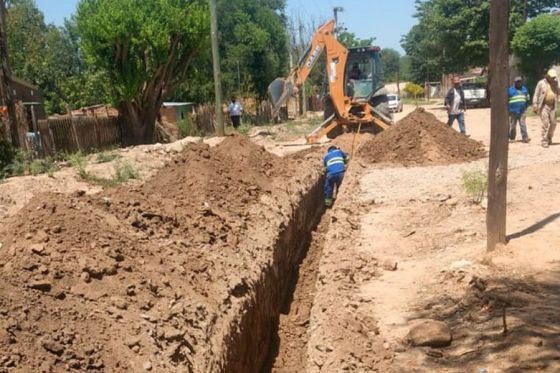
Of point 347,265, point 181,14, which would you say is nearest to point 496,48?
point 347,265

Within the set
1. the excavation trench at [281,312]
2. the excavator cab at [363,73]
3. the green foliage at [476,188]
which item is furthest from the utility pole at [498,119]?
the excavator cab at [363,73]

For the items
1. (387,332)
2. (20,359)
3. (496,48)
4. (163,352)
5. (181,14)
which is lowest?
(387,332)

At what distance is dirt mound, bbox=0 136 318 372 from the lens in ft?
13.1

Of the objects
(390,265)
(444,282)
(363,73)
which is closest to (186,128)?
(363,73)

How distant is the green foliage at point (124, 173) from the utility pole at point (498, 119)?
7.36 m

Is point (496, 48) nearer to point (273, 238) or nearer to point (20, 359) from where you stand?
point (273, 238)

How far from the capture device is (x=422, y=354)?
4.79 metres

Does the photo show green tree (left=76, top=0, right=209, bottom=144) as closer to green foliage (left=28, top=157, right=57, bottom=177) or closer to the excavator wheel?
the excavator wheel

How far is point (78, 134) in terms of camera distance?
17.8m

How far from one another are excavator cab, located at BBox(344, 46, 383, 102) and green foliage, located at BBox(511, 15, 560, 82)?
659 inches

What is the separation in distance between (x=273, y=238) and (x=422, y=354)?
3.51 meters

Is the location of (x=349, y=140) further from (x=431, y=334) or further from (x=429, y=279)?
(x=431, y=334)

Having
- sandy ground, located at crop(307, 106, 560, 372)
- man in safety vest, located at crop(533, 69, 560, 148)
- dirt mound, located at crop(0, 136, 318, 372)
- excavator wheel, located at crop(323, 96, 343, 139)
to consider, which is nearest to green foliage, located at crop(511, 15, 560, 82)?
excavator wheel, located at crop(323, 96, 343, 139)

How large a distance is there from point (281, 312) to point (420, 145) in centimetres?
753
